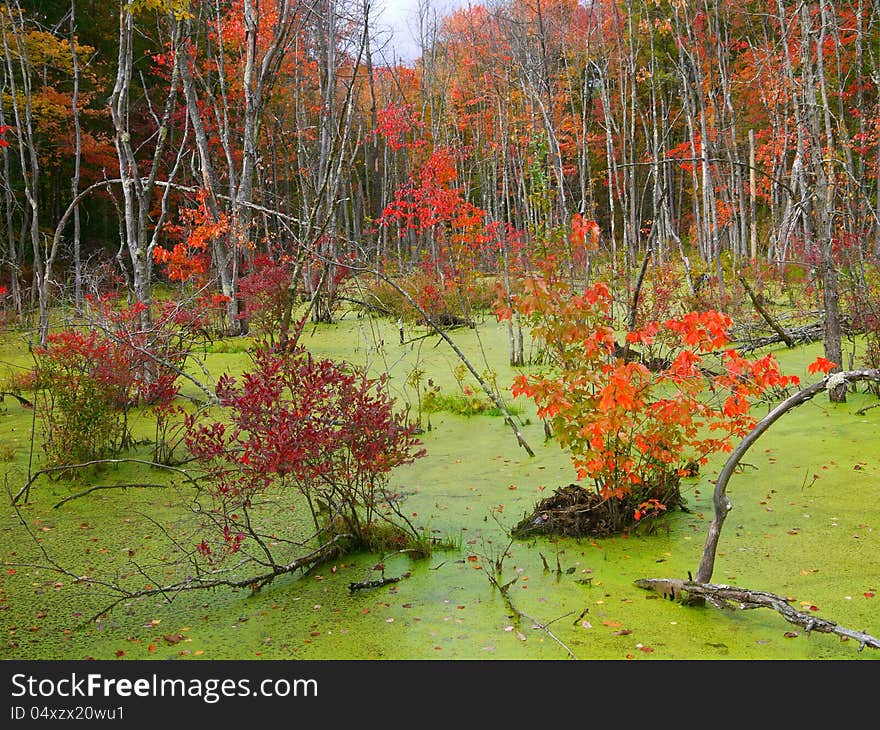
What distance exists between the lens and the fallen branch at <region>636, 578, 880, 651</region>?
7.64 feet

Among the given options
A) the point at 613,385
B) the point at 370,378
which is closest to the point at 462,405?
the point at 370,378

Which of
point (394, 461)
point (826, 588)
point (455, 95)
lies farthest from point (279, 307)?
point (455, 95)

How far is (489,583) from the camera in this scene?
10.5ft

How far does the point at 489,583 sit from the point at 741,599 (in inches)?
40.5

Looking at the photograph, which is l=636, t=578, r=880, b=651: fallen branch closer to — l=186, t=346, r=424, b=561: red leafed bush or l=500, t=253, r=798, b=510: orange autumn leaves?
l=500, t=253, r=798, b=510: orange autumn leaves

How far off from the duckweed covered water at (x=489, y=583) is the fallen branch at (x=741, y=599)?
0.05 meters

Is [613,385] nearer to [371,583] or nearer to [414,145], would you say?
[371,583]

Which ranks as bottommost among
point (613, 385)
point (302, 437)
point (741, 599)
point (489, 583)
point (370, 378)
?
point (489, 583)

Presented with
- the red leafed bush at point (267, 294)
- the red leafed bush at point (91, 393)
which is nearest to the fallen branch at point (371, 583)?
the red leafed bush at point (91, 393)

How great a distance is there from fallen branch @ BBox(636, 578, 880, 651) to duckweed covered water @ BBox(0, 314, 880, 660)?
0.05 m

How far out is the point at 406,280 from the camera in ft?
40.5

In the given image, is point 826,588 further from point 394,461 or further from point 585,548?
point 394,461

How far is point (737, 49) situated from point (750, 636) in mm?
16845
